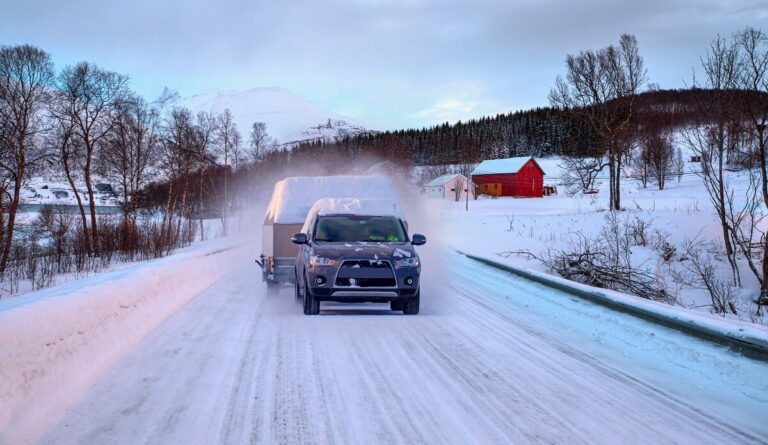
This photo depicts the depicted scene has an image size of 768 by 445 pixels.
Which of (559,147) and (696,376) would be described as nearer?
(696,376)

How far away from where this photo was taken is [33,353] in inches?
185

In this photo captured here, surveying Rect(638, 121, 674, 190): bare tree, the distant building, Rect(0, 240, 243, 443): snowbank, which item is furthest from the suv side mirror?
Rect(638, 121, 674, 190): bare tree

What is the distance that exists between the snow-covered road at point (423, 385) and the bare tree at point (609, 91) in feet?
95.6

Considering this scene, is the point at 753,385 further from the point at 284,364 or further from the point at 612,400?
the point at 284,364

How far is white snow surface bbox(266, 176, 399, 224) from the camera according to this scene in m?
12.1

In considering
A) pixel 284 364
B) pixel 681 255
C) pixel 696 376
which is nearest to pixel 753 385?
pixel 696 376

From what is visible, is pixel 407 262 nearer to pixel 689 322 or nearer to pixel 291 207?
pixel 689 322

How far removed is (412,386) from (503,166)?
80276mm

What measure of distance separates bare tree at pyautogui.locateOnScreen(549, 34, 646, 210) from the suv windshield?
27.5 metres

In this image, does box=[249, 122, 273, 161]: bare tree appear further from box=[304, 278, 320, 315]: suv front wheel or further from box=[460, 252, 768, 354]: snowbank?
box=[460, 252, 768, 354]: snowbank

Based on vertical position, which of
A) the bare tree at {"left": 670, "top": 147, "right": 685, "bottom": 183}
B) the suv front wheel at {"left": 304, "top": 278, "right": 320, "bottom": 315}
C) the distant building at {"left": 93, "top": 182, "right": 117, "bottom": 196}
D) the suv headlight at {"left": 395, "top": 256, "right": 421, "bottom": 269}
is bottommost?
the suv front wheel at {"left": 304, "top": 278, "right": 320, "bottom": 315}

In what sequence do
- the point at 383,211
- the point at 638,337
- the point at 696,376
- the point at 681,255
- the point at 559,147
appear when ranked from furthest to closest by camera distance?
the point at 559,147 < the point at 681,255 < the point at 383,211 < the point at 638,337 < the point at 696,376

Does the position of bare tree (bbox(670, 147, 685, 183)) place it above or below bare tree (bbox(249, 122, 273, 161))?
below

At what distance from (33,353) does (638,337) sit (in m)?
6.76
